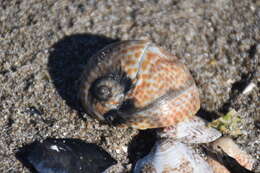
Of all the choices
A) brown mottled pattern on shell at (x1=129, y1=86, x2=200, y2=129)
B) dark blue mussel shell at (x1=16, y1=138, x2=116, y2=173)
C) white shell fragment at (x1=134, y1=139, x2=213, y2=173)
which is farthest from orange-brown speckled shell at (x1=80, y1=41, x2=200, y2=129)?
dark blue mussel shell at (x1=16, y1=138, x2=116, y2=173)

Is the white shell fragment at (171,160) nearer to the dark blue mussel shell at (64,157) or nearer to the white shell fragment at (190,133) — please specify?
the white shell fragment at (190,133)

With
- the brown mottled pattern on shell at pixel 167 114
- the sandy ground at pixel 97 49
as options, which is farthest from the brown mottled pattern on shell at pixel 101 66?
the brown mottled pattern on shell at pixel 167 114

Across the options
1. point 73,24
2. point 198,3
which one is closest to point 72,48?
point 73,24

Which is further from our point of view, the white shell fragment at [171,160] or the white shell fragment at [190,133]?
the white shell fragment at [190,133]

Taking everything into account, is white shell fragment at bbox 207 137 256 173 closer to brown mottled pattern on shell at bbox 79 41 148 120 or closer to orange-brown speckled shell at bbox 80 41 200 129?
orange-brown speckled shell at bbox 80 41 200 129

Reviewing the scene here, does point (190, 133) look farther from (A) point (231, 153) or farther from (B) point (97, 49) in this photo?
(B) point (97, 49)

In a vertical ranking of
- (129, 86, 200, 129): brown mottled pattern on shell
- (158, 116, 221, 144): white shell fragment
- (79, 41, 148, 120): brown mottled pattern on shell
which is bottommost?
(158, 116, 221, 144): white shell fragment
